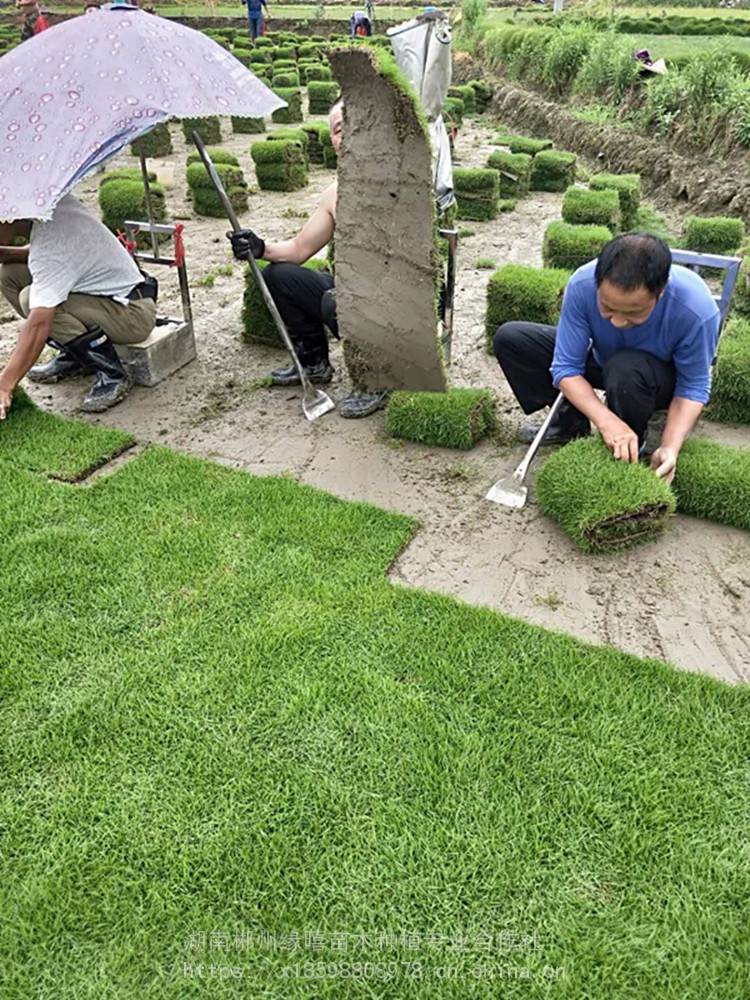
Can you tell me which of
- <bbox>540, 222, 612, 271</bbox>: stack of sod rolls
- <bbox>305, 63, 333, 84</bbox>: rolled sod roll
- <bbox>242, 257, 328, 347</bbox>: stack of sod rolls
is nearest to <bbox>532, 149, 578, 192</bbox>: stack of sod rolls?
<bbox>540, 222, 612, 271</bbox>: stack of sod rolls

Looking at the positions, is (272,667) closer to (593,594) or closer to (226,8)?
(593,594)

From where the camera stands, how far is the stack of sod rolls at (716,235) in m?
6.65

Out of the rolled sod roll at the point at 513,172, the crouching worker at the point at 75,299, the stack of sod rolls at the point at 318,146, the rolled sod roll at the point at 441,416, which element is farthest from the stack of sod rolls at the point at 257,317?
the stack of sod rolls at the point at 318,146

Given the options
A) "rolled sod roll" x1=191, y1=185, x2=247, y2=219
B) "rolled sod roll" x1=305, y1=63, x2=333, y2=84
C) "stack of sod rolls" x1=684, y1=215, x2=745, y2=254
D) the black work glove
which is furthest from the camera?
"rolled sod roll" x1=305, y1=63, x2=333, y2=84

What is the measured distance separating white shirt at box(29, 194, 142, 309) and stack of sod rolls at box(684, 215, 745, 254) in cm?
503

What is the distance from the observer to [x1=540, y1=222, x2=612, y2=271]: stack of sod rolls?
17.8ft

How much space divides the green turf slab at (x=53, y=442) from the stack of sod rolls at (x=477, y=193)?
5.35m

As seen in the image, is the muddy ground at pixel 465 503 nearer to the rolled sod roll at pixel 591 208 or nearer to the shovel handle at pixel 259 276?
the shovel handle at pixel 259 276

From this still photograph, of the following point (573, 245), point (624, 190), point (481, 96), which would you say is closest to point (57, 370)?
point (573, 245)

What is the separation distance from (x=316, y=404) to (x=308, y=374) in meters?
0.41

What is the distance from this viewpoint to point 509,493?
3455 millimetres

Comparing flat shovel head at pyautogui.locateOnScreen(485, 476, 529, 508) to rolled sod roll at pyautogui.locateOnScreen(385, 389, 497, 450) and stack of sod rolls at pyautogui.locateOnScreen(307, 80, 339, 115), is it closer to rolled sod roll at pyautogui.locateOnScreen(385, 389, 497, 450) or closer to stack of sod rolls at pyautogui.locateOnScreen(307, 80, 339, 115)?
rolled sod roll at pyautogui.locateOnScreen(385, 389, 497, 450)

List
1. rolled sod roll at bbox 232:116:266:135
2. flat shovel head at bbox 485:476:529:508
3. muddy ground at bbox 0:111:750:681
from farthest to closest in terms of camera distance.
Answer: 1. rolled sod roll at bbox 232:116:266:135
2. flat shovel head at bbox 485:476:529:508
3. muddy ground at bbox 0:111:750:681

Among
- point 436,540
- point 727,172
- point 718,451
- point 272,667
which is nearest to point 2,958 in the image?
point 272,667
